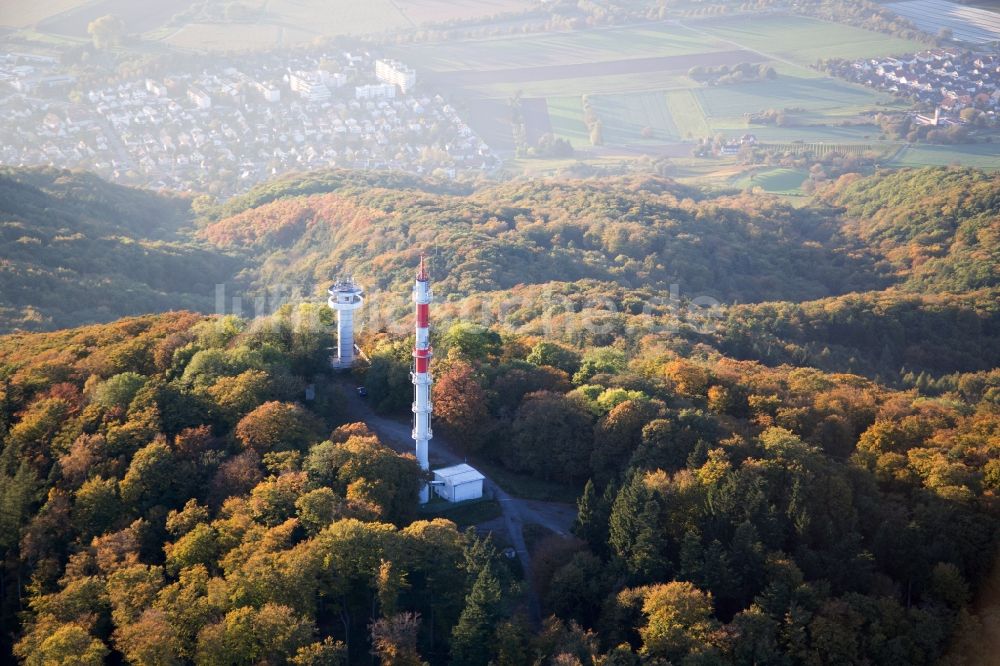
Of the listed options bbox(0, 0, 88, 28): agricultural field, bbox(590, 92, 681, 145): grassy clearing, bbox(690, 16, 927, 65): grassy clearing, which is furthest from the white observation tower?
bbox(0, 0, 88, 28): agricultural field

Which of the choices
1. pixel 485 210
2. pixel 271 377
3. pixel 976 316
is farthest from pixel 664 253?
pixel 271 377

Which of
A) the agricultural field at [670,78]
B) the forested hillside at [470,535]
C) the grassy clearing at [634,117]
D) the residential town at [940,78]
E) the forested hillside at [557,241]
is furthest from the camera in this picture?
the grassy clearing at [634,117]

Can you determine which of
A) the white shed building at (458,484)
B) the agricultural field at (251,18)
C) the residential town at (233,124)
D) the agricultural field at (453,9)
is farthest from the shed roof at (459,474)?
the agricultural field at (453,9)

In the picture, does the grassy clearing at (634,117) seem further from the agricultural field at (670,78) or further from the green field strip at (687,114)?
the green field strip at (687,114)

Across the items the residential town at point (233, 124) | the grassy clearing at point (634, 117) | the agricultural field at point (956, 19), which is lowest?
the residential town at point (233, 124)

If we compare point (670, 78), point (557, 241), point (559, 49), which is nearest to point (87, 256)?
point (557, 241)

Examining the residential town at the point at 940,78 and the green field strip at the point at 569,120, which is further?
the green field strip at the point at 569,120

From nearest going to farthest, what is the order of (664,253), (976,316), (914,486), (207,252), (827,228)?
(914,486), (976,316), (664,253), (207,252), (827,228)

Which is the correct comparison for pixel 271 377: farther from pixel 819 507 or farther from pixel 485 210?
pixel 485 210
